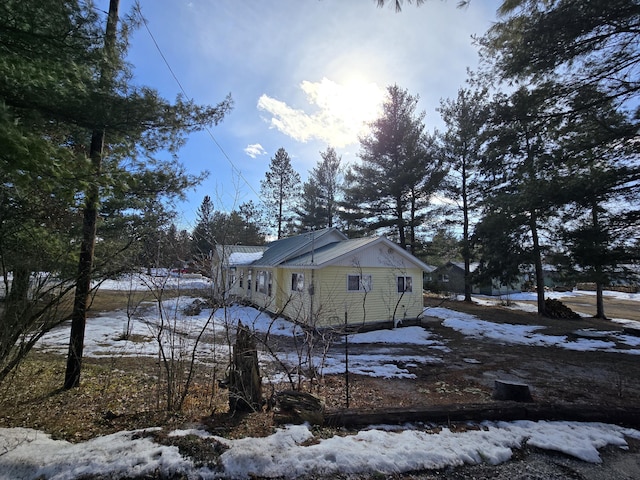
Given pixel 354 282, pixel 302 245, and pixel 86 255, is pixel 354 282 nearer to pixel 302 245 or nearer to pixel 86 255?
pixel 302 245

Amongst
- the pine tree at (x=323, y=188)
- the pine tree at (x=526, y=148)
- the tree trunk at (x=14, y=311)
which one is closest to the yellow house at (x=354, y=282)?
the pine tree at (x=526, y=148)

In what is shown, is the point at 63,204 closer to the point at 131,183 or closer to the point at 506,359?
the point at 131,183

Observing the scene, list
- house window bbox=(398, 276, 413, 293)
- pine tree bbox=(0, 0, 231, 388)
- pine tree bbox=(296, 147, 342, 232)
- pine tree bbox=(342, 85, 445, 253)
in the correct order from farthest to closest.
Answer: pine tree bbox=(296, 147, 342, 232) → pine tree bbox=(342, 85, 445, 253) → house window bbox=(398, 276, 413, 293) → pine tree bbox=(0, 0, 231, 388)

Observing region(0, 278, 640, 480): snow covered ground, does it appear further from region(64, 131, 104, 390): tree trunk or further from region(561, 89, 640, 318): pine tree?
region(561, 89, 640, 318): pine tree

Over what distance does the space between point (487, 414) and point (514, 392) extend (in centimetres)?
92

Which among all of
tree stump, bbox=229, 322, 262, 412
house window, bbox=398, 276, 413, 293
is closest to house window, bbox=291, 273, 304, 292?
house window, bbox=398, 276, 413, 293

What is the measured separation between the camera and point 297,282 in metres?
13.3

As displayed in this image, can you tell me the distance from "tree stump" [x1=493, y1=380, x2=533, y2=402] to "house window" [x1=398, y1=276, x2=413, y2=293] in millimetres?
8395

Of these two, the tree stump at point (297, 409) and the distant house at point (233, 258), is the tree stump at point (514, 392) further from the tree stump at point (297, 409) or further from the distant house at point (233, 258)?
the distant house at point (233, 258)

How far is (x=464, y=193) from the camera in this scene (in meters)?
19.8

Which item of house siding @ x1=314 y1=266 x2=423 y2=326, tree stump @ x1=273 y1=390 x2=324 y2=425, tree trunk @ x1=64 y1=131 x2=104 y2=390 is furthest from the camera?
house siding @ x1=314 y1=266 x2=423 y2=326

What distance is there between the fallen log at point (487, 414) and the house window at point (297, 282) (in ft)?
29.5

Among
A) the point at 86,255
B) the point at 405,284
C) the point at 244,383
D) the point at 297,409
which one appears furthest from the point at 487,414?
the point at 405,284

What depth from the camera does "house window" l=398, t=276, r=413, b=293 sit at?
43.1 ft
